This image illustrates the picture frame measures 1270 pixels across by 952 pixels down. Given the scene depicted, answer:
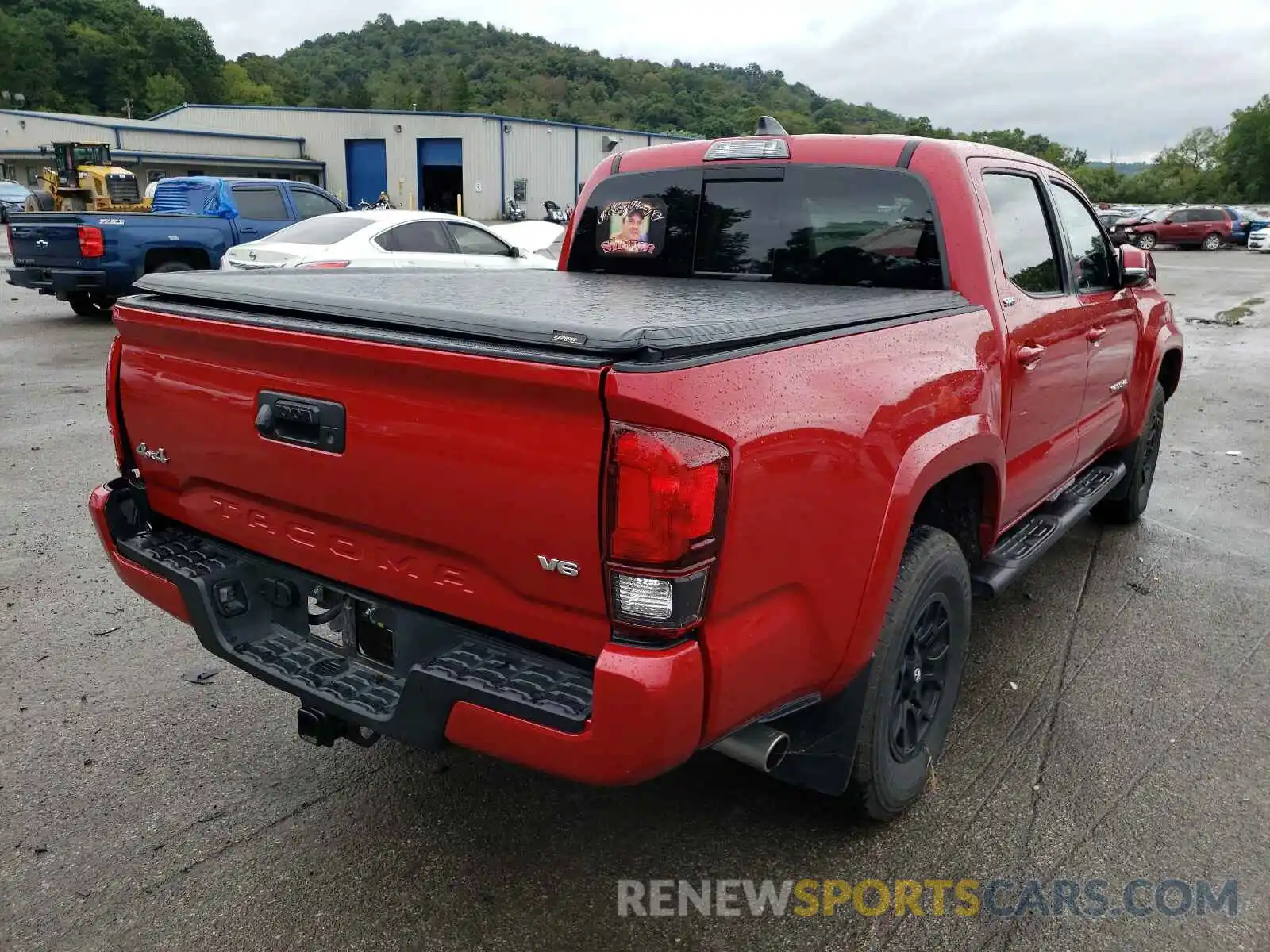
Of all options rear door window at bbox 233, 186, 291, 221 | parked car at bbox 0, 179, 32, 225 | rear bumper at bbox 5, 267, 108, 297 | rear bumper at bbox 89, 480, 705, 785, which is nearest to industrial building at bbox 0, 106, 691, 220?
parked car at bbox 0, 179, 32, 225

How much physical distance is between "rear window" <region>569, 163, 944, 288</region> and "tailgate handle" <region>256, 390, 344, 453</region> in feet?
6.66

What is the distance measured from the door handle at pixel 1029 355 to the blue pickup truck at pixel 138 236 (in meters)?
10.9

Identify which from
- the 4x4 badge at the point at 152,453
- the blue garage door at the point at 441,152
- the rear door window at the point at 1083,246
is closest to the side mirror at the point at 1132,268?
the rear door window at the point at 1083,246

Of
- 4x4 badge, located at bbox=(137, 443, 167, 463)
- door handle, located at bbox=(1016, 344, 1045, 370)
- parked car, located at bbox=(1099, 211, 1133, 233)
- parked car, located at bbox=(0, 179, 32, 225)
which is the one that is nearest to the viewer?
4x4 badge, located at bbox=(137, 443, 167, 463)

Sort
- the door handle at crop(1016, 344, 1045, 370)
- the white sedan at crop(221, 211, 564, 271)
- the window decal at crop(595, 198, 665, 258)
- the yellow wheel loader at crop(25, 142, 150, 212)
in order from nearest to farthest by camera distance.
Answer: the door handle at crop(1016, 344, 1045, 370), the window decal at crop(595, 198, 665, 258), the white sedan at crop(221, 211, 564, 271), the yellow wheel loader at crop(25, 142, 150, 212)

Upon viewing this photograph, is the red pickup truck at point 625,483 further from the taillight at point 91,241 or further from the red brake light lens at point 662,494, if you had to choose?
the taillight at point 91,241

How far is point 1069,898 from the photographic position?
8.74ft

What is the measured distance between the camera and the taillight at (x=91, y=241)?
11586mm

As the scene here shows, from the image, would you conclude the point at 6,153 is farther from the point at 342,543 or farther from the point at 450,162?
the point at 342,543

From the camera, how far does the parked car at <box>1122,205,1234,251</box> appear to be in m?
36.4

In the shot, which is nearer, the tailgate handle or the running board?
the tailgate handle

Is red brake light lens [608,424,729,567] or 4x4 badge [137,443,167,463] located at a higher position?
red brake light lens [608,424,729,567]

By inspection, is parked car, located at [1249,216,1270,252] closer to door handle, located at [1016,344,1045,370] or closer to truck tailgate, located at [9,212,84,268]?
truck tailgate, located at [9,212,84,268]

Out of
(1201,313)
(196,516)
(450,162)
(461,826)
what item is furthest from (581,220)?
(450,162)
